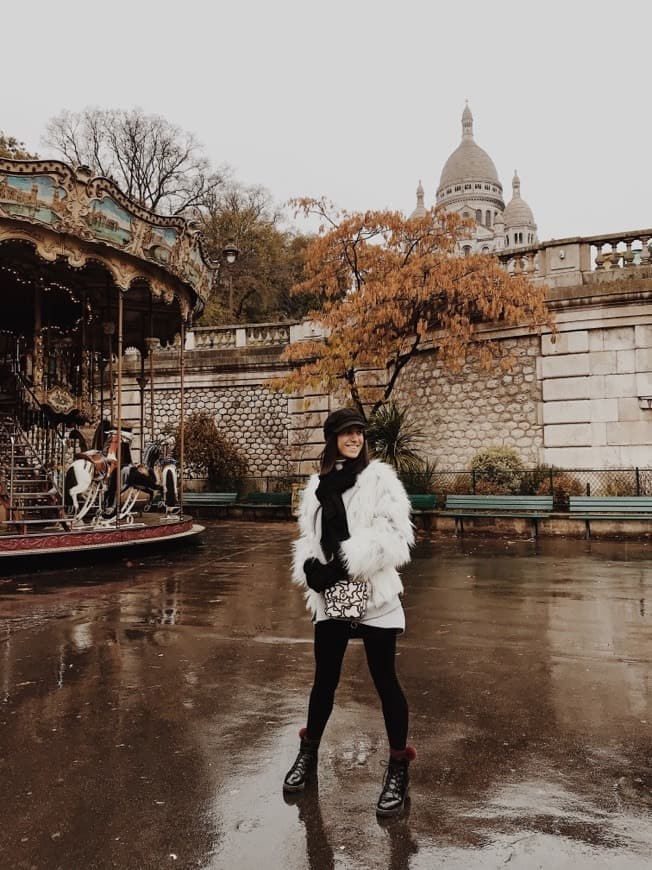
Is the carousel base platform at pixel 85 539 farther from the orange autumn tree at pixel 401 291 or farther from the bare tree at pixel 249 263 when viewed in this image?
the bare tree at pixel 249 263

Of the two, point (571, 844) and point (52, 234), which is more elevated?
point (52, 234)

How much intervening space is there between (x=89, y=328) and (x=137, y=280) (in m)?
4.35

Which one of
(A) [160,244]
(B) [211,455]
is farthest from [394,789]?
(B) [211,455]

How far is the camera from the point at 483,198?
111 m

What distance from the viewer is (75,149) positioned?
3975cm

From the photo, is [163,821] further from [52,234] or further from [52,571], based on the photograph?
[52,234]

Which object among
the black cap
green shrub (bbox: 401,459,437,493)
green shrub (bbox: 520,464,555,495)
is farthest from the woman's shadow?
green shrub (bbox: 401,459,437,493)

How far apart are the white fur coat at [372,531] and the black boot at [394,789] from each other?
0.73 metres

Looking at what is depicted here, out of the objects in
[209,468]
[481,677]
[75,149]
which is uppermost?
[75,149]

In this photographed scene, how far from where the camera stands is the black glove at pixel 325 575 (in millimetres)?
3279

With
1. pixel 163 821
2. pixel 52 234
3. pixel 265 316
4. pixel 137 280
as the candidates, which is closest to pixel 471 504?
pixel 137 280

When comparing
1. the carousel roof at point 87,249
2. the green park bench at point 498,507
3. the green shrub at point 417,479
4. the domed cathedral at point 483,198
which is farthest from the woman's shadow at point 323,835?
the domed cathedral at point 483,198

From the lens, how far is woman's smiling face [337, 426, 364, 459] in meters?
3.46

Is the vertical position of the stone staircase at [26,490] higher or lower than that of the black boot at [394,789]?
higher
